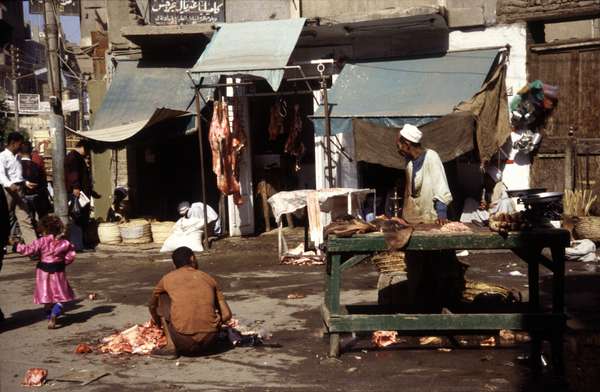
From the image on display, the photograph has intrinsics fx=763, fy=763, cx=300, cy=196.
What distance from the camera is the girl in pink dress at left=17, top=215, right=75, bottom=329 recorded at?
315 inches

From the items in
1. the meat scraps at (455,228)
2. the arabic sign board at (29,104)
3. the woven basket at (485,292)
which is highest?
the arabic sign board at (29,104)

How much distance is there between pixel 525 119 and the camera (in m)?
13.5

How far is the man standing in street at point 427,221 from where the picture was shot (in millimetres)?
7352

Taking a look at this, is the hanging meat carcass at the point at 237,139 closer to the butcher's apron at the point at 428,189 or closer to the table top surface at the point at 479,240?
the butcher's apron at the point at 428,189

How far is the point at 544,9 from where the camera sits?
1344cm

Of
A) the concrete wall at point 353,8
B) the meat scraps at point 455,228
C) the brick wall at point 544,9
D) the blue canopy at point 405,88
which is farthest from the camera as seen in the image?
the concrete wall at point 353,8

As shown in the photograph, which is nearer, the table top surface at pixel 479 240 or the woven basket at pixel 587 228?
the table top surface at pixel 479 240

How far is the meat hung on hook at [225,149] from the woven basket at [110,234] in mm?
2115

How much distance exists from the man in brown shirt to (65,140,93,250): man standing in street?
7.94 metres

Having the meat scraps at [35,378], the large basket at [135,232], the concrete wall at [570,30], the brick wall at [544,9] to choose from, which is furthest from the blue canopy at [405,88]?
the meat scraps at [35,378]

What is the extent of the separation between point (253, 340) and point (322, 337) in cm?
68

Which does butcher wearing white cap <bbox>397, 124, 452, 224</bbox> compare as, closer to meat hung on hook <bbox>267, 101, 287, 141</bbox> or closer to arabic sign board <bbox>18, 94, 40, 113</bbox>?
meat hung on hook <bbox>267, 101, 287, 141</bbox>

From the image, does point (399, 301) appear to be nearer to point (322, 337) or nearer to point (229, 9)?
point (322, 337)

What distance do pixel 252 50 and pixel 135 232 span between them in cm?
401
